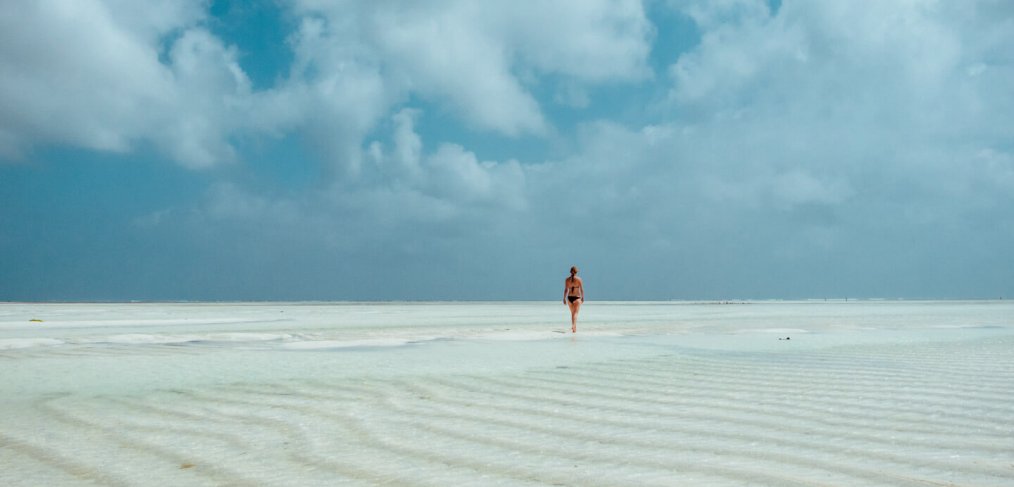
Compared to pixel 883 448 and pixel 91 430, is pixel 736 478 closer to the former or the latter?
pixel 883 448

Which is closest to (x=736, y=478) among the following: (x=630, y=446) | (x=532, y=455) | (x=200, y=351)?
(x=630, y=446)

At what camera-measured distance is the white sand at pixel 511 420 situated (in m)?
2.94

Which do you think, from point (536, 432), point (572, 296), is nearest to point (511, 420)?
point (536, 432)

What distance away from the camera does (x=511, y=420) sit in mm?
4121

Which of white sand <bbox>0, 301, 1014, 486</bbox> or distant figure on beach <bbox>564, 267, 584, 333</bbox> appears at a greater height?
distant figure on beach <bbox>564, 267, 584, 333</bbox>

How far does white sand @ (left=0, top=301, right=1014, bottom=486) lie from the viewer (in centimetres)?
294

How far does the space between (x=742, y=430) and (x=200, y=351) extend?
7.90 m

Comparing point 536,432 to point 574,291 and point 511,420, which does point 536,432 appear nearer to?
point 511,420

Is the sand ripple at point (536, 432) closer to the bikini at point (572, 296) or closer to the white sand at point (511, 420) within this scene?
the white sand at point (511, 420)

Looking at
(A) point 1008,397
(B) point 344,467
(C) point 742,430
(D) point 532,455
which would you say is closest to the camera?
(B) point 344,467

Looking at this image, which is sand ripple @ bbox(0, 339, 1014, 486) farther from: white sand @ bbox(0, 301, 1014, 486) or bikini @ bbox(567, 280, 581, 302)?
bikini @ bbox(567, 280, 581, 302)

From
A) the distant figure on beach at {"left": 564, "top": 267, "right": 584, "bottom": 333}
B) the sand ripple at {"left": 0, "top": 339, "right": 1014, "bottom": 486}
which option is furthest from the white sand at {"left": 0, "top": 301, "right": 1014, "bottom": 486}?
the distant figure on beach at {"left": 564, "top": 267, "right": 584, "bottom": 333}

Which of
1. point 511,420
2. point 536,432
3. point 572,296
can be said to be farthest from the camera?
point 572,296

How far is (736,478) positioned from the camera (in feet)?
9.14
